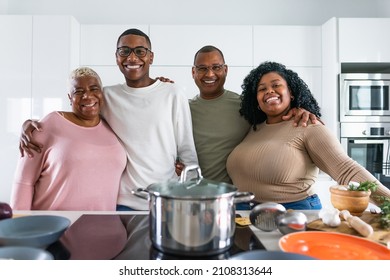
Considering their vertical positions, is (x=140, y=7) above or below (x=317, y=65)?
above

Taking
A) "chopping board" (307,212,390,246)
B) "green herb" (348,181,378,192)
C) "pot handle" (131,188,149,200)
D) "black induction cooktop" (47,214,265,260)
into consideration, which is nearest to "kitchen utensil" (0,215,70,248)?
"black induction cooktop" (47,214,265,260)

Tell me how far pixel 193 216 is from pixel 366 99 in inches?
70.7

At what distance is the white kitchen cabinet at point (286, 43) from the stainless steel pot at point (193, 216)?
1.64m

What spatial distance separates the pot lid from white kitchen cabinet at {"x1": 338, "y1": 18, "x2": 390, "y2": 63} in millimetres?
1725

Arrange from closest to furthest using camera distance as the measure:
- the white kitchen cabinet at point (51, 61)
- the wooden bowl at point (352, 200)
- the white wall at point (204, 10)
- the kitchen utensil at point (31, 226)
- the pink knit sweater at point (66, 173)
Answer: the kitchen utensil at point (31, 226) → the wooden bowl at point (352, 200) → the pink knit sweater at point (66, 173) → the white kitchen cabinet at point (51, 61) → the white wall at point (204, 10)

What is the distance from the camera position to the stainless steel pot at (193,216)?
1.40 feet

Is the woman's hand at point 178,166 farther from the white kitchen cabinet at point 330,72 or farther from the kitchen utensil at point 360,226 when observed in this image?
the white kitchen cabinet at point 330,72

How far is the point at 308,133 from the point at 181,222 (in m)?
0.58

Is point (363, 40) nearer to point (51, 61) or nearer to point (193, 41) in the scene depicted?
point (193, 41)

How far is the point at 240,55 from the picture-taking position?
6.42 ft

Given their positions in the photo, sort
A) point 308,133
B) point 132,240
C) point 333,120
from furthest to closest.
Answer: point 333,120, point 308,133, point 132,240

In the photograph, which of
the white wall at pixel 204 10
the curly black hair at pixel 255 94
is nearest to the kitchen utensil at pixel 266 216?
the curly black hair at pixel 255 94
